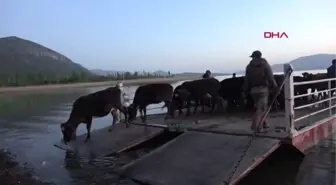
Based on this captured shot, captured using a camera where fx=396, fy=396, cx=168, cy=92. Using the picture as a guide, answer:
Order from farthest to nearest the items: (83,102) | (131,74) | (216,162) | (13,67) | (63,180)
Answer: (13,67) < (131,74) < (83,102) < (63,180) < (216,162)

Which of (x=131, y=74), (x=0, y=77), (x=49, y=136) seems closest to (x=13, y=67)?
(x=131, y=74)

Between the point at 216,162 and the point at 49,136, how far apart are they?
8396 millimetres

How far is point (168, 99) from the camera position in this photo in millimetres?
12008

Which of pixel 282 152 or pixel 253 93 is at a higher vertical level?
pixel 253 93

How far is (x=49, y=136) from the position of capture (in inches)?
549

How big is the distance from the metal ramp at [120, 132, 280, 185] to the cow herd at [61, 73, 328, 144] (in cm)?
320

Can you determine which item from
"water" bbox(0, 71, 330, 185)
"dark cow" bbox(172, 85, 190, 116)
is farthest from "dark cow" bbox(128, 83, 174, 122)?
"water" bbox(0, 71, 330, 185)

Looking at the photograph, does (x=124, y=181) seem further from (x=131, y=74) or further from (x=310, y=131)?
(x=131, y=74)

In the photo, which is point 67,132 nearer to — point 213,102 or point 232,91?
point 213,102

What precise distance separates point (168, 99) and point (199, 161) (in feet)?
15.5

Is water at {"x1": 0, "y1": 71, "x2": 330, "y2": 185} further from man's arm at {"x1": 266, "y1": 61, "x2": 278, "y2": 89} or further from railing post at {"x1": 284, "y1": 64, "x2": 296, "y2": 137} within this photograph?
man's arm at {"x1": 266, "y1": 61, "x2": 278, "y2": 89}

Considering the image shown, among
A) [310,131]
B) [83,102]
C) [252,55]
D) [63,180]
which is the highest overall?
[252,55]

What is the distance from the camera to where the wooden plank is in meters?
9.92

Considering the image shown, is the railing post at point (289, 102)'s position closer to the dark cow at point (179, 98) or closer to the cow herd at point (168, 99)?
the cow herd at point (168, 99)
